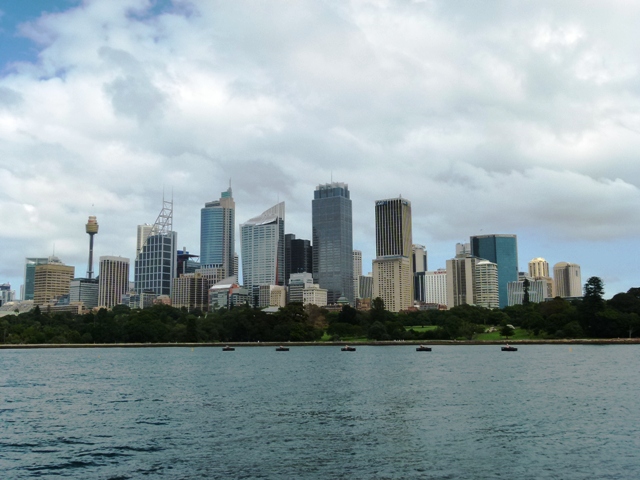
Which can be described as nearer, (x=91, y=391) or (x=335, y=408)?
(x=335, y=408)

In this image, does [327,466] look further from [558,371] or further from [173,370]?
[173,370]

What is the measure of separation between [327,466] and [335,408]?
82.3 ft

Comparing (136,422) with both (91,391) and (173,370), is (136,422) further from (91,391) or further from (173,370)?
(173,370)

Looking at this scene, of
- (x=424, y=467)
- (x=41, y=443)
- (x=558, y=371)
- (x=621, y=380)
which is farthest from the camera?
(x=558, y=371)

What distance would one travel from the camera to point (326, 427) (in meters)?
53.9

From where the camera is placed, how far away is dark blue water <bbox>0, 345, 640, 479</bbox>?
4053 cm

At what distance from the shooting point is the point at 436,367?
118250mm

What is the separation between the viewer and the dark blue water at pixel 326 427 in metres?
40.5

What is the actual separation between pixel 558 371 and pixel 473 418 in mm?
53312

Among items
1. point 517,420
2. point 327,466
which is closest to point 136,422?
point 327,466

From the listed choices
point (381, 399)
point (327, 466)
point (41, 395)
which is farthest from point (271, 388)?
point (327, 466)

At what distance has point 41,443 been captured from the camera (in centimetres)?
4897

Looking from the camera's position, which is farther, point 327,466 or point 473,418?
point 473,418

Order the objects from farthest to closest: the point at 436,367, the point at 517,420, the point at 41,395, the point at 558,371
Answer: the point at 436,367 < the point at 558,371 < the point at 41,395 < the point at 517,420
